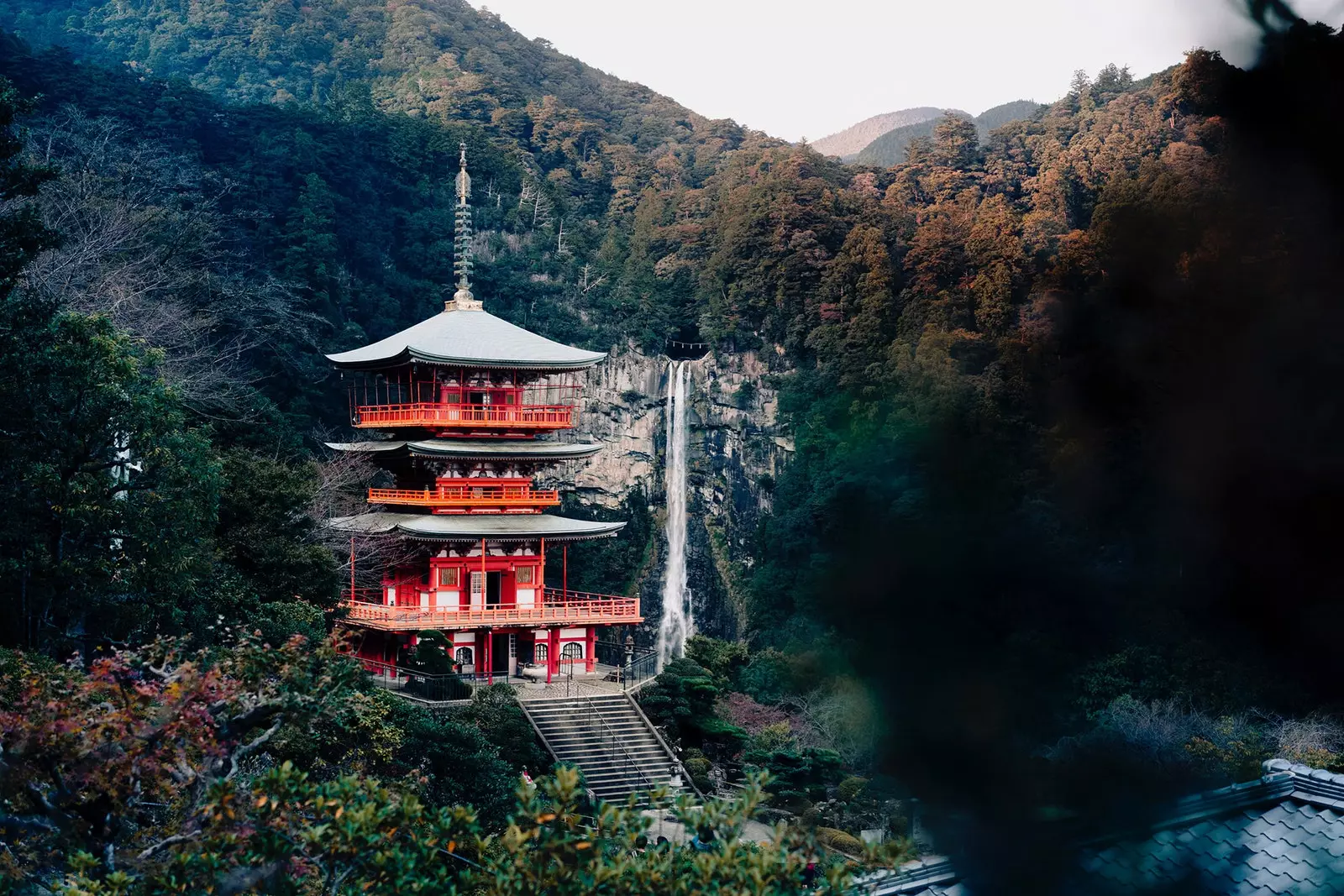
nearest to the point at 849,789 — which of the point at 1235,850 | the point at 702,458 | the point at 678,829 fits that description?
the point at 678,829

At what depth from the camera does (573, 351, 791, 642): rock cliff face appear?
1352 inches

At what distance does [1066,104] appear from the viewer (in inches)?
1588

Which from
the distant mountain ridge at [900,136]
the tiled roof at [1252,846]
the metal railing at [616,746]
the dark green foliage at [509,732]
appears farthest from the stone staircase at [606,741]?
the distant mountain ridge at [900,136]

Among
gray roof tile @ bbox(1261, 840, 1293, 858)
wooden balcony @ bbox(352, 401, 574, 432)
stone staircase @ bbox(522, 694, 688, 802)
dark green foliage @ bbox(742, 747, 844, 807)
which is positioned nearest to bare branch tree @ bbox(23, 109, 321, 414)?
wooden balcony @ bbox(352, 401, 574, 432)

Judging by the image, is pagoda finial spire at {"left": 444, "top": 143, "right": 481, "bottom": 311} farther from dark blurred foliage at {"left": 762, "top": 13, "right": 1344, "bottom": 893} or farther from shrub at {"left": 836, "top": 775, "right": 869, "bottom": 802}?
dark blurred foliage at {"left": 762, "top": 13, "right": 1344, "bottom": 893}

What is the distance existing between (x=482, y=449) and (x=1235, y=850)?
17.2 meters

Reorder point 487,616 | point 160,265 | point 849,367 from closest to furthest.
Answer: point 487,616 → point 160,265 → point 849,367

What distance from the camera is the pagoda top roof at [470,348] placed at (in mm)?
18891

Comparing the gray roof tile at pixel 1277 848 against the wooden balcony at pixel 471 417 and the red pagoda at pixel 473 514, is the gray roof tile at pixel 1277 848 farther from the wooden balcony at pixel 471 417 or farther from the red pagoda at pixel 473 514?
the wooden balcony at pixel 471 417

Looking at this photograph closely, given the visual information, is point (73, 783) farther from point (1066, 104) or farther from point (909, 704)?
point (1066, 104)

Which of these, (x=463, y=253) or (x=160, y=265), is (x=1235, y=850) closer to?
(x=463, y=253)

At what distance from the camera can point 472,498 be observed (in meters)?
19.2

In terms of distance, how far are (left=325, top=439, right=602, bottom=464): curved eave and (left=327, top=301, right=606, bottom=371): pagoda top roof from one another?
4.43 feet

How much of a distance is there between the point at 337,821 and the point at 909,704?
3.71m
